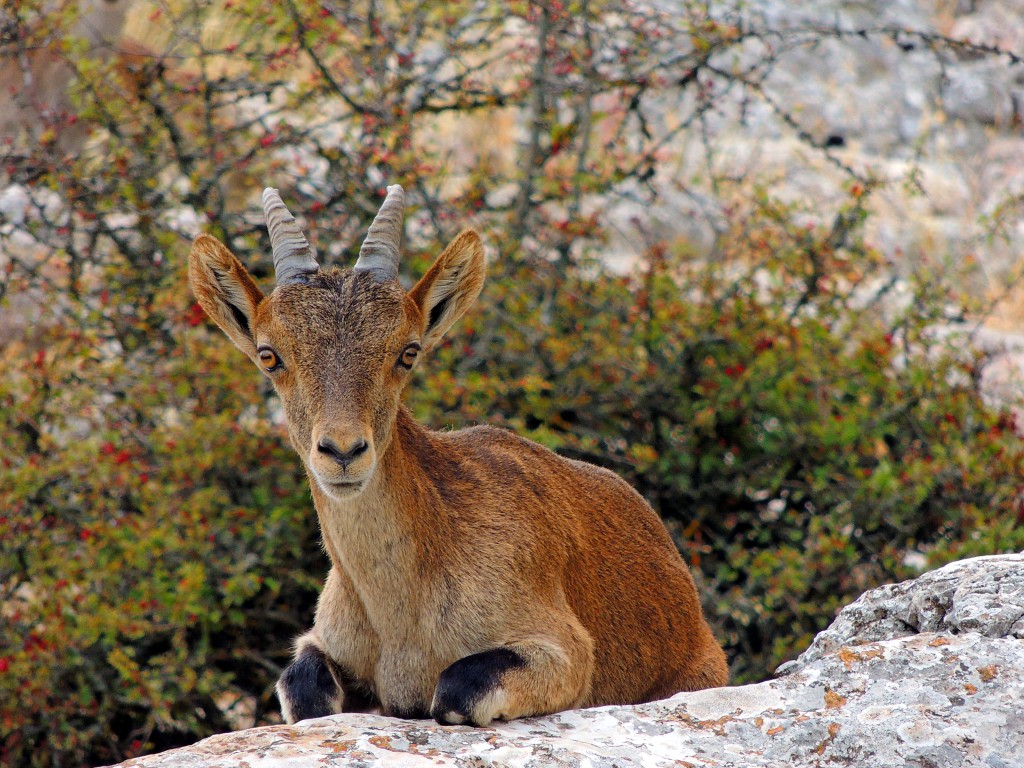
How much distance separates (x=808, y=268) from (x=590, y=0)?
282 centimetres

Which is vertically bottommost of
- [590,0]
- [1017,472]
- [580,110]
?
[1017,472]

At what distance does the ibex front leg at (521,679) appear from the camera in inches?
180

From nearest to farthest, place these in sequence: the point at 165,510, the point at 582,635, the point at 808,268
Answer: the point at 582,635, the point at 165,510, the point at 808,268

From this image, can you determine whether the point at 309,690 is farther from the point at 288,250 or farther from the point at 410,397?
the point at 410,397

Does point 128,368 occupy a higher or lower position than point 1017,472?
higher

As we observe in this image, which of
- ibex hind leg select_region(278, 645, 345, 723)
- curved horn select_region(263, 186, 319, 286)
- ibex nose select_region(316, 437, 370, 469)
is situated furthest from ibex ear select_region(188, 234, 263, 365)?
ibex hind leg select_region(278, 645, 345, 723)

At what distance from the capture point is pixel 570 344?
9289 mm

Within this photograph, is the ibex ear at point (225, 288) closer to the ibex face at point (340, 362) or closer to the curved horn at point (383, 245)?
the ibex face at point (340, 362)

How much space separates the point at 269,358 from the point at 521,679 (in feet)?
5.55

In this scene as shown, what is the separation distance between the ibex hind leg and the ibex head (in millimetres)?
838

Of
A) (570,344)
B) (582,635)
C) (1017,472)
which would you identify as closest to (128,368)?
(570,344)

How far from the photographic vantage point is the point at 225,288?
534 centimetres

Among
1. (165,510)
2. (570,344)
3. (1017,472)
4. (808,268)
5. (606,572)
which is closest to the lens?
(606,572)

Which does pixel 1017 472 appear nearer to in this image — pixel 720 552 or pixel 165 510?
pixel 720 552
